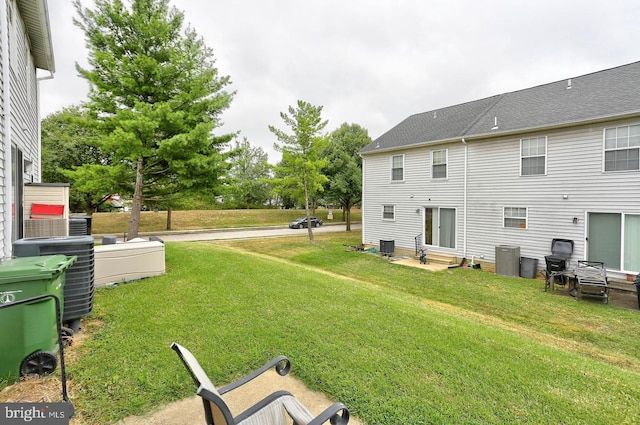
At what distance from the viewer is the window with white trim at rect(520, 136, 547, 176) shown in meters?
10.8

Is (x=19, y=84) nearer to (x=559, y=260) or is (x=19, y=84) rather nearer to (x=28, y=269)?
(x=28, y=269)

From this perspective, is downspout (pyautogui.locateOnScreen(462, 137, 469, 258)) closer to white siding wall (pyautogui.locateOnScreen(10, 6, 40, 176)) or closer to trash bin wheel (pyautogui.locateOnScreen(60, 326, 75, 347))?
trash bin wheel (pyautogui.locateOnScreen(60, 326, 75, 347))

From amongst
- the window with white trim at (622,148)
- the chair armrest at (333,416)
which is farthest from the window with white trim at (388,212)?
the chair armrest at (333,416)

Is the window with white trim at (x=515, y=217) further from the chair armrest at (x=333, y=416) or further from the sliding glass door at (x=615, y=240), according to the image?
the chair armrest at (x=333, y=416)

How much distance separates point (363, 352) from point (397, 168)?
12725mm

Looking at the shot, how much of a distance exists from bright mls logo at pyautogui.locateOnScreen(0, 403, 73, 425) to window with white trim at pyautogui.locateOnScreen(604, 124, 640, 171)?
42.9 feet

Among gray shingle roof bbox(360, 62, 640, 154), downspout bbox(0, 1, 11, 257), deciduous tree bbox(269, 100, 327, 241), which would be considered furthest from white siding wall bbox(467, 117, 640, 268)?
downspout bbox(0, 1, 11, 257)

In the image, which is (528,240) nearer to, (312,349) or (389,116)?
(312,349)

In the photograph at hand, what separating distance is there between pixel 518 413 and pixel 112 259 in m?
7.29

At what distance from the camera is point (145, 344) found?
391 centimetres

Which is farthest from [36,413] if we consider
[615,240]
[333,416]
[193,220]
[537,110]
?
[193,220]

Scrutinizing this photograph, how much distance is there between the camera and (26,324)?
281 centimetres

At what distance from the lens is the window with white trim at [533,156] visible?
35.5ft

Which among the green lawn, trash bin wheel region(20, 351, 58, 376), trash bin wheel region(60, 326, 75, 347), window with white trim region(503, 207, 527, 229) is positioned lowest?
the green lawn
